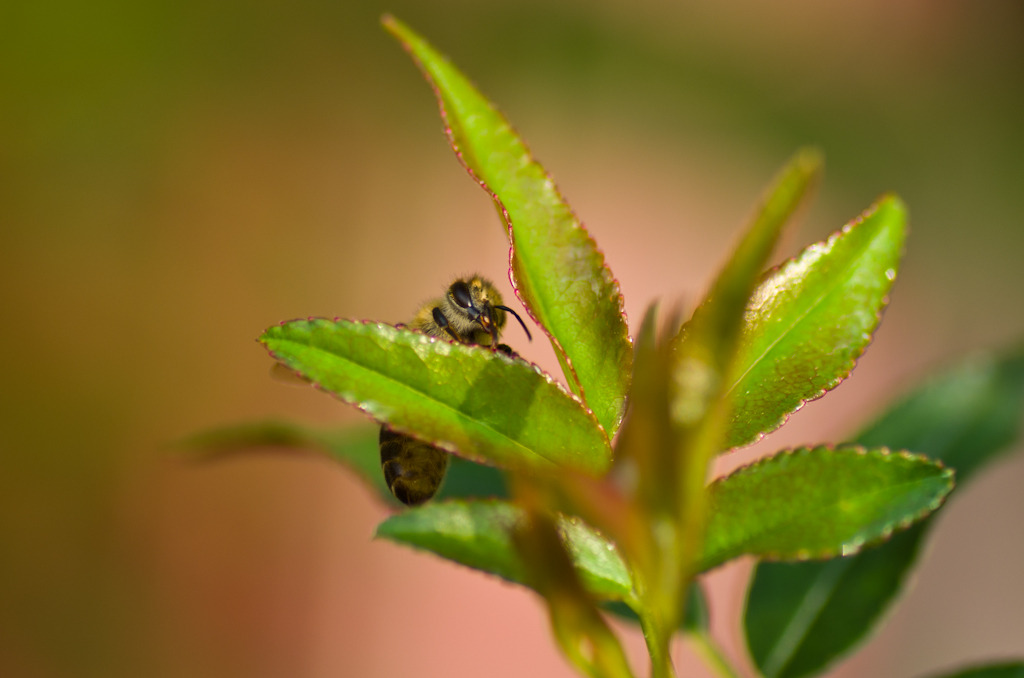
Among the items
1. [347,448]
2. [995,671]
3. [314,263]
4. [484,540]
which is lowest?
[995,671]

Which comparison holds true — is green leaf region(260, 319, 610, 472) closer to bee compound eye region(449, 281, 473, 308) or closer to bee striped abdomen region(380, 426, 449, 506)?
bee striped abdomen region(380, 426, 449, 506)

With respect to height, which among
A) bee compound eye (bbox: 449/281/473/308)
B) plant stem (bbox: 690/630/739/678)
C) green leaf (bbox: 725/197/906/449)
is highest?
bee compound eye (bbox: 449/281/473/308)

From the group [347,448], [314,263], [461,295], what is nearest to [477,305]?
[461,295]

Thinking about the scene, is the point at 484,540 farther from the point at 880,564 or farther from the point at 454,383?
the point at 880,564

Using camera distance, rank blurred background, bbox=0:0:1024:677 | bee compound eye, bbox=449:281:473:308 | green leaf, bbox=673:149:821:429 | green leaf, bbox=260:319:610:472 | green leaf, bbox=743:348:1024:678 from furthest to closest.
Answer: blurred background, bbox=0:0:1024:677, bee compound eye, bbox=449:281:473:308, green leaf, bbox=743:348:1024:678, green leaf, bbox=260:319:610:472, green leaf, bbox=673:149:821:429

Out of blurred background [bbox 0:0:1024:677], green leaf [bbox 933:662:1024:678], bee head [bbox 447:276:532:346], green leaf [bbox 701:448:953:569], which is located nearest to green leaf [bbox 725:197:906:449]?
green leaf [bbox 701:448:953:569]

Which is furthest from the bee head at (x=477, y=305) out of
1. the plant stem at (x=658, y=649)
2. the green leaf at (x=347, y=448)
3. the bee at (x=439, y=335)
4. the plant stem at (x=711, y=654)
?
the plant stem at (x=658, y=649)
